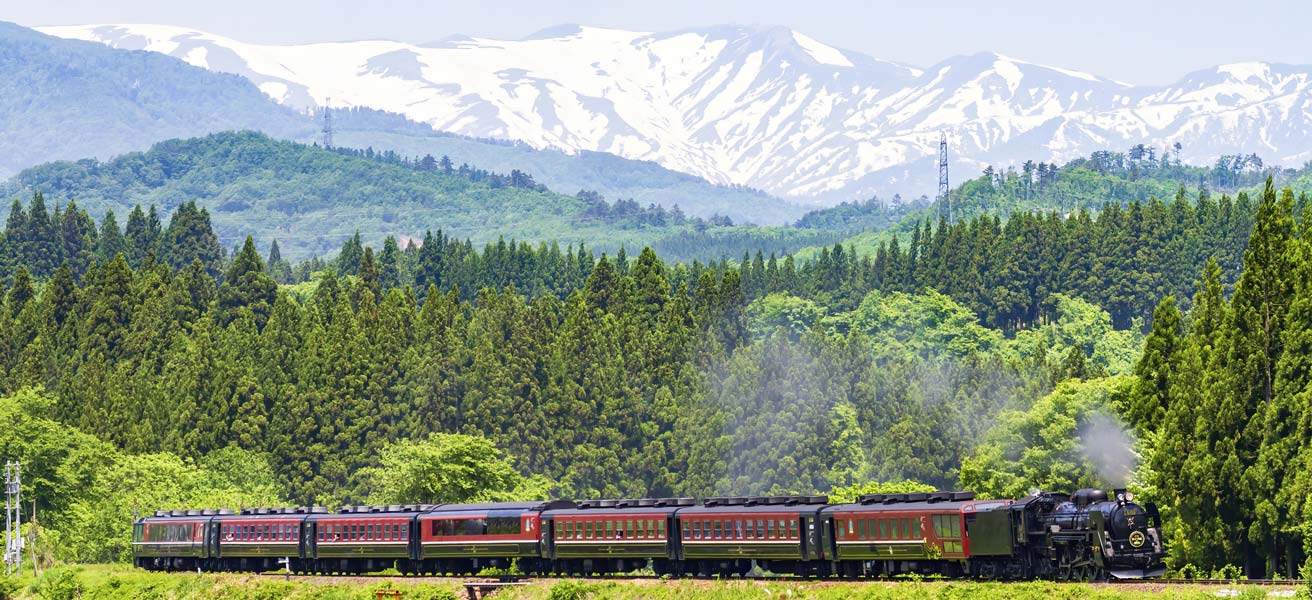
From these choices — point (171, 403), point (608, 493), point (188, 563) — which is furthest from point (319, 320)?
A: point (188, 563)

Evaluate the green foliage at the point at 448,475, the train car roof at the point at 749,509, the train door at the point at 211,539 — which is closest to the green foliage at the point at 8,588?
the train door at the point at 211,539

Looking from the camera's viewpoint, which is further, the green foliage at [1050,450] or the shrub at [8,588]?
the green foliage at [1050,450]

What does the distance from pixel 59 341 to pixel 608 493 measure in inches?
2476

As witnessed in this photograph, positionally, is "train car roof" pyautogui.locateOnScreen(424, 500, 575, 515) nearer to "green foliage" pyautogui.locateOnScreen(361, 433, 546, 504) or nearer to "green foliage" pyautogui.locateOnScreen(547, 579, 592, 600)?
"green foliage" pyautogui.locateOnScreen(547, 579, 592, 600)

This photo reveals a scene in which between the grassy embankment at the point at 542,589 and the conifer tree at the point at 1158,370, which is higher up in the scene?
the conifer tree at the point at 1158,370

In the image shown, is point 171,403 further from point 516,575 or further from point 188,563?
point 516,575

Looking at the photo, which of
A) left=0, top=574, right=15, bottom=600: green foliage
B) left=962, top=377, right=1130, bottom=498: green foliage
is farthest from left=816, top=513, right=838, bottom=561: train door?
left=0, top=574, right=15, bottom=600: green foliage

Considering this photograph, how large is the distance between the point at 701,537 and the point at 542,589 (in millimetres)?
5951

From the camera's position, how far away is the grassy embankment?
53781 mm

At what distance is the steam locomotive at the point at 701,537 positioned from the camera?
188ft

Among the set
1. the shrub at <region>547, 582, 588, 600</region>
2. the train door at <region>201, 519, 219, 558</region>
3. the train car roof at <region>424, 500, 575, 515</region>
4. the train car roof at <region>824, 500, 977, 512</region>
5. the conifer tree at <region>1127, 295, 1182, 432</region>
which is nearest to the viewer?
the train car roof at <region>824, 500, 977, 512</region>

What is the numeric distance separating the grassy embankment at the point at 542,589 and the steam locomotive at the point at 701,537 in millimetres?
1856

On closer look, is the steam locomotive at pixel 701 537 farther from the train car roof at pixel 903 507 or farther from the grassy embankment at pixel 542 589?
the grassy embankment at pixel 542 589

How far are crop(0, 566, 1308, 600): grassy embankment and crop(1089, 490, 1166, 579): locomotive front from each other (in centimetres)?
218
